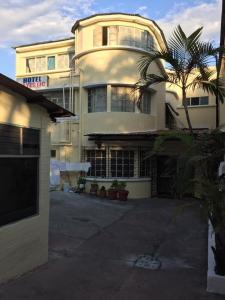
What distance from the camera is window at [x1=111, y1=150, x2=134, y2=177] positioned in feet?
64.7

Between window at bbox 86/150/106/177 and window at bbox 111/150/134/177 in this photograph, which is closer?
window at bbox 111/150/134/177

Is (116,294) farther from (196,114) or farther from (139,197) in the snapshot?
(196,114)

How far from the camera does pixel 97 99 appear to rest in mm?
20062

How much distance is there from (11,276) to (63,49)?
1715cm

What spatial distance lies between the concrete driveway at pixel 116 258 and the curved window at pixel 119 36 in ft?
27.5

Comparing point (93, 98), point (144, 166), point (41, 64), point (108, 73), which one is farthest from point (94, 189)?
point (41, 64)

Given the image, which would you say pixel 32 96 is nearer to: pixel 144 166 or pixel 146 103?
pixel 144 166

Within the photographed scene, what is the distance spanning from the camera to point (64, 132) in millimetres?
20438

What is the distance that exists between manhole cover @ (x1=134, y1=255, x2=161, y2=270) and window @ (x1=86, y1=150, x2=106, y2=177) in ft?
35.0

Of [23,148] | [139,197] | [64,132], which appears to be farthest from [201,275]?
[64,132]

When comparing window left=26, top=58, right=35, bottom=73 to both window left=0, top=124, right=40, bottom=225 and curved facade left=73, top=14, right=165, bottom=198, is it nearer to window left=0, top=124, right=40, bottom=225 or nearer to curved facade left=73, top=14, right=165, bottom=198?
curved facade left=73, top=14, right=165, bottom=198

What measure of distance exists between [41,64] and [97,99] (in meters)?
4.93

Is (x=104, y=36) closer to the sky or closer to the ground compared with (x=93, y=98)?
closer to the sky

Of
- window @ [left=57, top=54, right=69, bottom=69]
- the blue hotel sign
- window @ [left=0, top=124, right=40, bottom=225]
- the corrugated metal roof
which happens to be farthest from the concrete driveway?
window @ [left=57, top=54, right=69, bottom=69]
